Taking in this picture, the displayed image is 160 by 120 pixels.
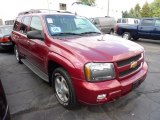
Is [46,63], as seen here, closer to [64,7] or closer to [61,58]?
[61,58]

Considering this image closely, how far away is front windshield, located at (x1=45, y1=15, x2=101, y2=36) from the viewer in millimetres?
4137

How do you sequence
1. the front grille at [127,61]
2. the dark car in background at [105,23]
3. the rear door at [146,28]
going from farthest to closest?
the dark car in background at [105,23]
the rear door at [146,28]
the front grille at [127,61]

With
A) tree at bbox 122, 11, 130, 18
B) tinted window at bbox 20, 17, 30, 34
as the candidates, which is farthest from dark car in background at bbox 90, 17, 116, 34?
tree at bbox 122, 11, 130, 18

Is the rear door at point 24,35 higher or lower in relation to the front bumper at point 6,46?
higher

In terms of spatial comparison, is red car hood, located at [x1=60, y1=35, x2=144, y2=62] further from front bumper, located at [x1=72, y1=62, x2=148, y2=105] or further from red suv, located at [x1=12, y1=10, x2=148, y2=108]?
front bumper, located at [x1=72, y1=62, x2=148, y2=105]

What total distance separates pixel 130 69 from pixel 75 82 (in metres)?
1.06

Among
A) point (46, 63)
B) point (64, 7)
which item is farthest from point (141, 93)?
point (64, 7)

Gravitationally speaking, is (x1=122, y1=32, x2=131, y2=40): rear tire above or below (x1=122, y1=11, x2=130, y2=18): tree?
below

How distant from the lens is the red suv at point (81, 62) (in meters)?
2.98

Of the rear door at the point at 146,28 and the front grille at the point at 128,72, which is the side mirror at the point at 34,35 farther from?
the rear door at the point at 146,28

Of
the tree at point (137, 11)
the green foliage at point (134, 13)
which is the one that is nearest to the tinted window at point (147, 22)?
the green foliage at point (134, 13)

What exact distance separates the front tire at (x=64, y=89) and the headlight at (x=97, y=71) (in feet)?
1.52

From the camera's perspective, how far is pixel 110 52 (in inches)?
126

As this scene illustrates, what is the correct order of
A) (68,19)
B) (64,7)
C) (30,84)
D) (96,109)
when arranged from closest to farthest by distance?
(96,109), (68,19), (30,84), (64,7)
